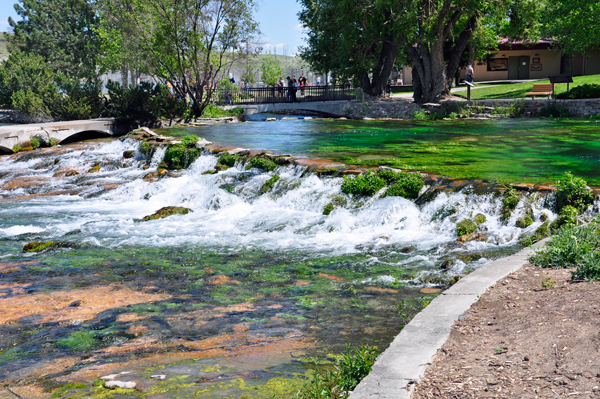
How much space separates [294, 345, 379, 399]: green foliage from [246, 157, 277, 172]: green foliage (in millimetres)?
10639

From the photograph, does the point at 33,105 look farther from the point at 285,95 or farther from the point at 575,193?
the point at 575,193

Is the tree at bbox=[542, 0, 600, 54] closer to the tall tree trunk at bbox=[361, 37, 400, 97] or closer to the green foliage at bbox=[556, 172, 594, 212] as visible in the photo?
the tall tree trunk at bbox=[361, 37, 400, 97]

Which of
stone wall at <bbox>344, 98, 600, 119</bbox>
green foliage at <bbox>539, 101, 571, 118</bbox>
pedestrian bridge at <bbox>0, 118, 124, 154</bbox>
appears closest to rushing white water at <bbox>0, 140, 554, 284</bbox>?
pedestrian bridge at <bbox>0, 118, 124, 154</bbox>

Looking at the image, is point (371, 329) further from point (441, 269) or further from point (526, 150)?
point (526, 150)

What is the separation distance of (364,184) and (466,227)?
276 centimetres

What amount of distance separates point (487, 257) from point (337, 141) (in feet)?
39.8

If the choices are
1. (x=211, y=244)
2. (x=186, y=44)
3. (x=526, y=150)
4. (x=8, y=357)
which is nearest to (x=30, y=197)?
(x=211, y=244)

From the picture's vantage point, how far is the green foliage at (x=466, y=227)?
985cm

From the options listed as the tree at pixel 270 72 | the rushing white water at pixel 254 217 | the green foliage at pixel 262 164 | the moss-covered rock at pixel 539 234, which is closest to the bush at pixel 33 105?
the rushing white water at pixel 254 217

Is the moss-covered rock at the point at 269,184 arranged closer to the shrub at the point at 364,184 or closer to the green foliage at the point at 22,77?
the shrub at the point at 364,184

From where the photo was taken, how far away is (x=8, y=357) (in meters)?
5.57

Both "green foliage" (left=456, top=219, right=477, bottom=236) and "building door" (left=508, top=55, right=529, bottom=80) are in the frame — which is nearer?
"green foliage" (left=456, top=219, right=477, bottom=236)

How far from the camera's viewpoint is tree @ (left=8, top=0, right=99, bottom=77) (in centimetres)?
5784

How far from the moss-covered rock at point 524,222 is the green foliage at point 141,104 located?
875 inches
